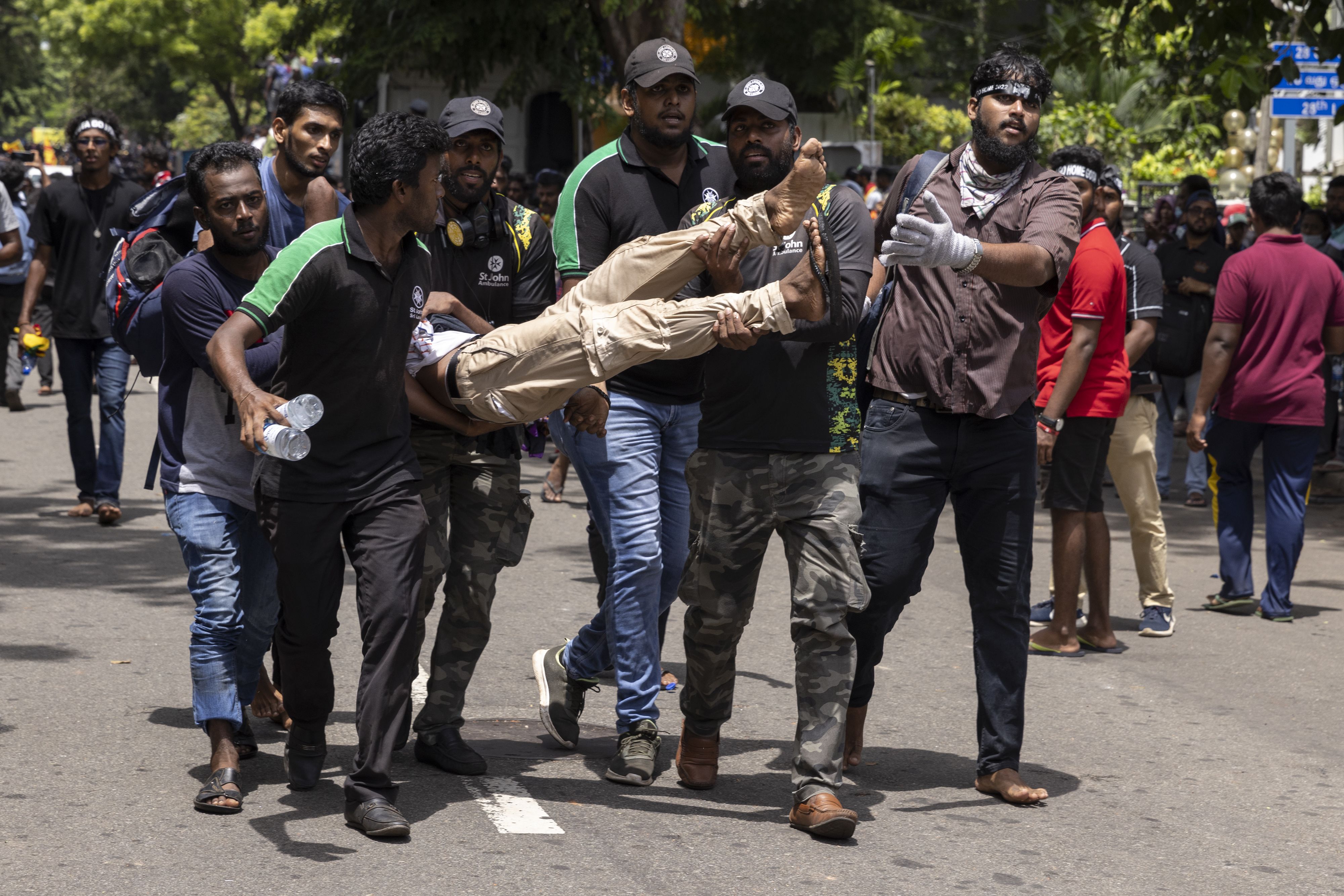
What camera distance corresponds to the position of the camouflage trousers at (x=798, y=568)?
4742mm

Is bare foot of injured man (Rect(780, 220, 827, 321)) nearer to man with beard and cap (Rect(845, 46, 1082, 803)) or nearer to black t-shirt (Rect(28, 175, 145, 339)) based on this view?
man with beard and cap (Rect(845, 46, 1082, 803))

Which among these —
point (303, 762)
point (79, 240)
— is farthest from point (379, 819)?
point (79, 240)

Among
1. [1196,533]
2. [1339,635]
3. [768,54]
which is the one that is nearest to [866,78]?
[768,54]

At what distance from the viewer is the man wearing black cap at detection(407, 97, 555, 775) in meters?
5.13

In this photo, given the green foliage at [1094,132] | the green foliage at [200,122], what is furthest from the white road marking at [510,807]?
the green foliage at [200,122]

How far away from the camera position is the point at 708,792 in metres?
5.13

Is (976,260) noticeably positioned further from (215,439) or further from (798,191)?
(215,439)

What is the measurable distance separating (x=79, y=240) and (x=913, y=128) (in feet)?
86.8

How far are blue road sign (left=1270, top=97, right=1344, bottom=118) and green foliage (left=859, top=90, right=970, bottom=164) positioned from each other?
1794cm

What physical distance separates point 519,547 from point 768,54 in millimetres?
26247

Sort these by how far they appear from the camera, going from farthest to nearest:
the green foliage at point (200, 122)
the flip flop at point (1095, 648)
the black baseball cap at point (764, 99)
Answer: the green foliage at point (200, 122)
the flip flop at point (1095, 648)
the black baseball cap at point (764, 99)

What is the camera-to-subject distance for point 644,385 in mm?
5273

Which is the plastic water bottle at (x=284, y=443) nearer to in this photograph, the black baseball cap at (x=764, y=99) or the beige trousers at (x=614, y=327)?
the beige trousers at (x=614, y=327)

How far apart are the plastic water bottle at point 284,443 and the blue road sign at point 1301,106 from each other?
1390cm
